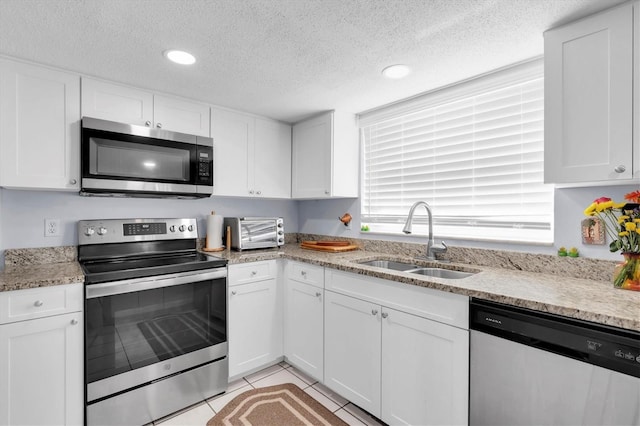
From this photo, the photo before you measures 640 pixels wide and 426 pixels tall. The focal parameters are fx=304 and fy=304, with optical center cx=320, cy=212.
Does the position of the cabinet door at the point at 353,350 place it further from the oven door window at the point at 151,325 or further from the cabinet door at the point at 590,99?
the cabinet door at the point at 590,99

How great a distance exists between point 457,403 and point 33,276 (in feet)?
7.38

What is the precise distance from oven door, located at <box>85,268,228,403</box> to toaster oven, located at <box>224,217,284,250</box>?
0.48m

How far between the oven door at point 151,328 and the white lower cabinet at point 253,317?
8 cm

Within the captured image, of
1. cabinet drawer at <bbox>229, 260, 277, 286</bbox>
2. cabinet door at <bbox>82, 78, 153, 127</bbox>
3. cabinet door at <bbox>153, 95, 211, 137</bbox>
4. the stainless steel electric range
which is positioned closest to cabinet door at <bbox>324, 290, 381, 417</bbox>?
cabinet drawer at <bbox>229, 260, 277, 286</bbox>

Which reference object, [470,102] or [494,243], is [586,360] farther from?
[470,102]

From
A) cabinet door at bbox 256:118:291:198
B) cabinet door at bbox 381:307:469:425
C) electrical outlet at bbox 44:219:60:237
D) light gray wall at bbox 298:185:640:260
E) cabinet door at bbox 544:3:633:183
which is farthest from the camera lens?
cabinet door at bbox 256:118:291:198

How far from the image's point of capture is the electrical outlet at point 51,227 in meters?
2.04

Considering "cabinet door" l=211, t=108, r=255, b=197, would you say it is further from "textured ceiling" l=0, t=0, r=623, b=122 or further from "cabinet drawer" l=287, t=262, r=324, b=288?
"cabinet drawer" l=287, t=262, r=324, b=288

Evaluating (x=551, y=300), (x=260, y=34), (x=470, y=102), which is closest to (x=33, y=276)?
(x=260, y=34)

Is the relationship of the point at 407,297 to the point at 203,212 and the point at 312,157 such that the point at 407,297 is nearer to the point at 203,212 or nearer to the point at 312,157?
the point at 312,157

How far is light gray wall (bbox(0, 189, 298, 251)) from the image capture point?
1949 millimetres

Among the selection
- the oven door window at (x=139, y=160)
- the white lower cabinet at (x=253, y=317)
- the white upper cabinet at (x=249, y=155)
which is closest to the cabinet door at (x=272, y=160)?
the white upper cabinet at (x=249, y=155)

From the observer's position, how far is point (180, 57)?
1750 millimetres

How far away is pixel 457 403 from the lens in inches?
55.5
